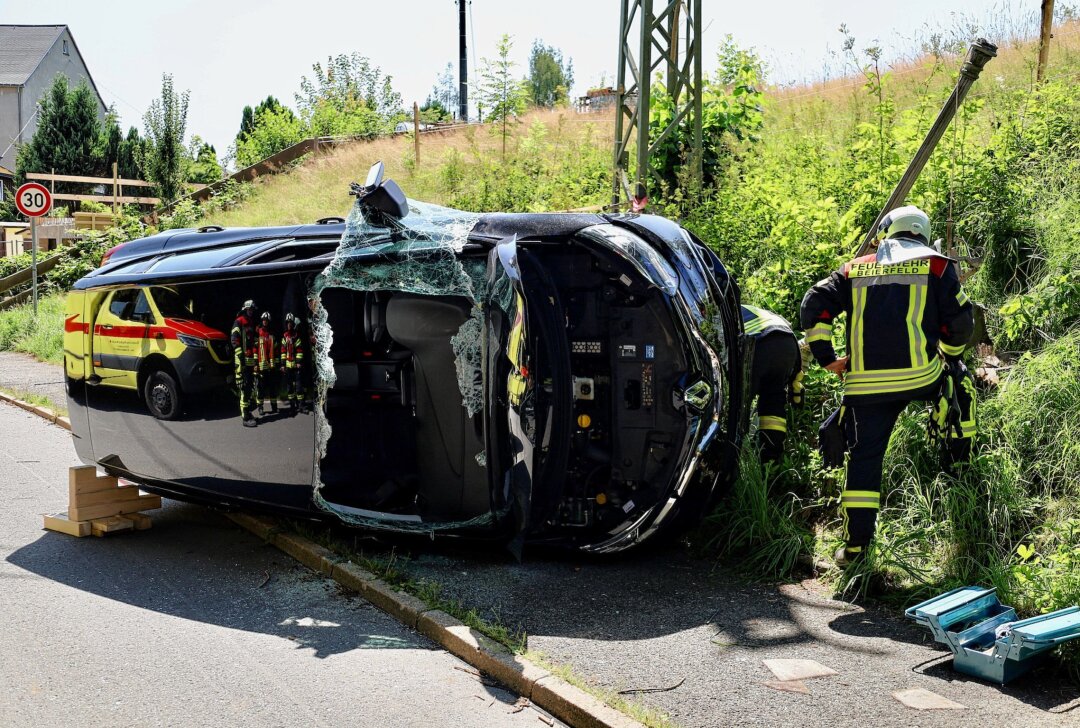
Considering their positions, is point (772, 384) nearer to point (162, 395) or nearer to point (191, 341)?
point (191, 341)

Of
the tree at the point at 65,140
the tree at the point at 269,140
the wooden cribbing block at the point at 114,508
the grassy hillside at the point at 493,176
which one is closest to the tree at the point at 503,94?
the grassy hillside at the point at 493,176

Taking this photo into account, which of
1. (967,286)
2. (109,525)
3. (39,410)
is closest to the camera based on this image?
(109,525)

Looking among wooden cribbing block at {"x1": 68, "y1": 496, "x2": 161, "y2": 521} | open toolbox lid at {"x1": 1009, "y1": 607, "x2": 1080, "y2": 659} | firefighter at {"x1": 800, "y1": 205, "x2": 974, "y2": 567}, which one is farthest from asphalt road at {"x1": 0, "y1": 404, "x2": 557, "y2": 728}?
firefighter at {"x1": 800, "y1": 205, "x2": 974, "y2": 567}

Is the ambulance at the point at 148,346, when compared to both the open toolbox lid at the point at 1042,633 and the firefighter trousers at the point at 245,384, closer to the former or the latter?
the firefighter trousers at the point at 245,384

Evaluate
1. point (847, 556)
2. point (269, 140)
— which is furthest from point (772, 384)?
point (269, 140)

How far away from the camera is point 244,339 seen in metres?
5.53

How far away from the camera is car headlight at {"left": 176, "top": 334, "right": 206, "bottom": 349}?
5.68 meters

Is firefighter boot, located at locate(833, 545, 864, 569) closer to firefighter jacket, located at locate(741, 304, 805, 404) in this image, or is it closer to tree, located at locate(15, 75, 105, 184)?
firefighter jacket, located at locate(741, 304, 805, 404)

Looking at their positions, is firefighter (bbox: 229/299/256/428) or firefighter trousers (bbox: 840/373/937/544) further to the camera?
firefighter (bbox: 229/299/256/428)

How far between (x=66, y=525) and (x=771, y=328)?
4810mm

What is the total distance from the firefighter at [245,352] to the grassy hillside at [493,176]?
7.20 metres

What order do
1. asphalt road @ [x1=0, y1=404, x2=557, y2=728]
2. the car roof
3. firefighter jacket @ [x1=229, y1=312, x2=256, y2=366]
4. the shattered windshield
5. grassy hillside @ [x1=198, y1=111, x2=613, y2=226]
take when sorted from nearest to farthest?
asphalt road @ [x1=0, y1=404, x2=557, y2=728], the shattered windshield, firefighter jacket @ [x1=229, y1=312, x2=256, y2=366], the car roof, grassy hillside @ [x1=198, y1=111, x2=613, y2=226]

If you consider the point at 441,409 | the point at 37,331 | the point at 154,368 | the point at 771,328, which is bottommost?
the point at 441,409

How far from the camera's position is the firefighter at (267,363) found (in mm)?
5441
